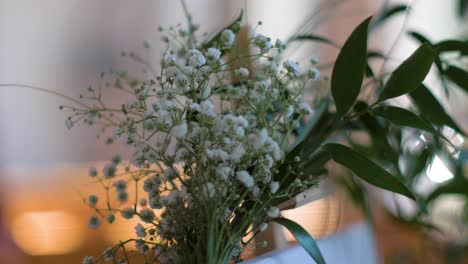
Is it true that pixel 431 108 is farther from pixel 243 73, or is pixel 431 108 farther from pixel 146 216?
pixel 146 216

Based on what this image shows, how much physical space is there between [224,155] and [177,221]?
0.35ft

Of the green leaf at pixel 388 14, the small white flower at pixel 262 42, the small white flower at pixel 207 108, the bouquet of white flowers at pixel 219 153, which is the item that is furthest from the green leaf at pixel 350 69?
the green leaf at pixel 388 14

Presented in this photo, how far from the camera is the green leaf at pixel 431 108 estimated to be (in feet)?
2.64

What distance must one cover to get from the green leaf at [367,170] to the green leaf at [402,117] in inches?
2.8

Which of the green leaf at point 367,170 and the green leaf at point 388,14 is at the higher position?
the green leaf at point 388,14

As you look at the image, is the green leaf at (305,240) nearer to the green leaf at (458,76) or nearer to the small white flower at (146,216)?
the small white flower at (146,216)

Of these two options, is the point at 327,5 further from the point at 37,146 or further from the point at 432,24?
the point at 37,146

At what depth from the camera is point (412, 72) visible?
66 centimetres

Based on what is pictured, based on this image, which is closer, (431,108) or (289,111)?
(289,111)

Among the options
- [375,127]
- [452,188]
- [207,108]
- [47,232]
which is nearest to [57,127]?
[47,232]

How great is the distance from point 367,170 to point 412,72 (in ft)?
0.41

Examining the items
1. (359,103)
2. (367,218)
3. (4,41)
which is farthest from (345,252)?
(4,41)

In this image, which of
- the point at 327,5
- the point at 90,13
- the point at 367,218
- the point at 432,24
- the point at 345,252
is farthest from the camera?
the point at 432,24

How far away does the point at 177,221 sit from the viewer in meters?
0.62
